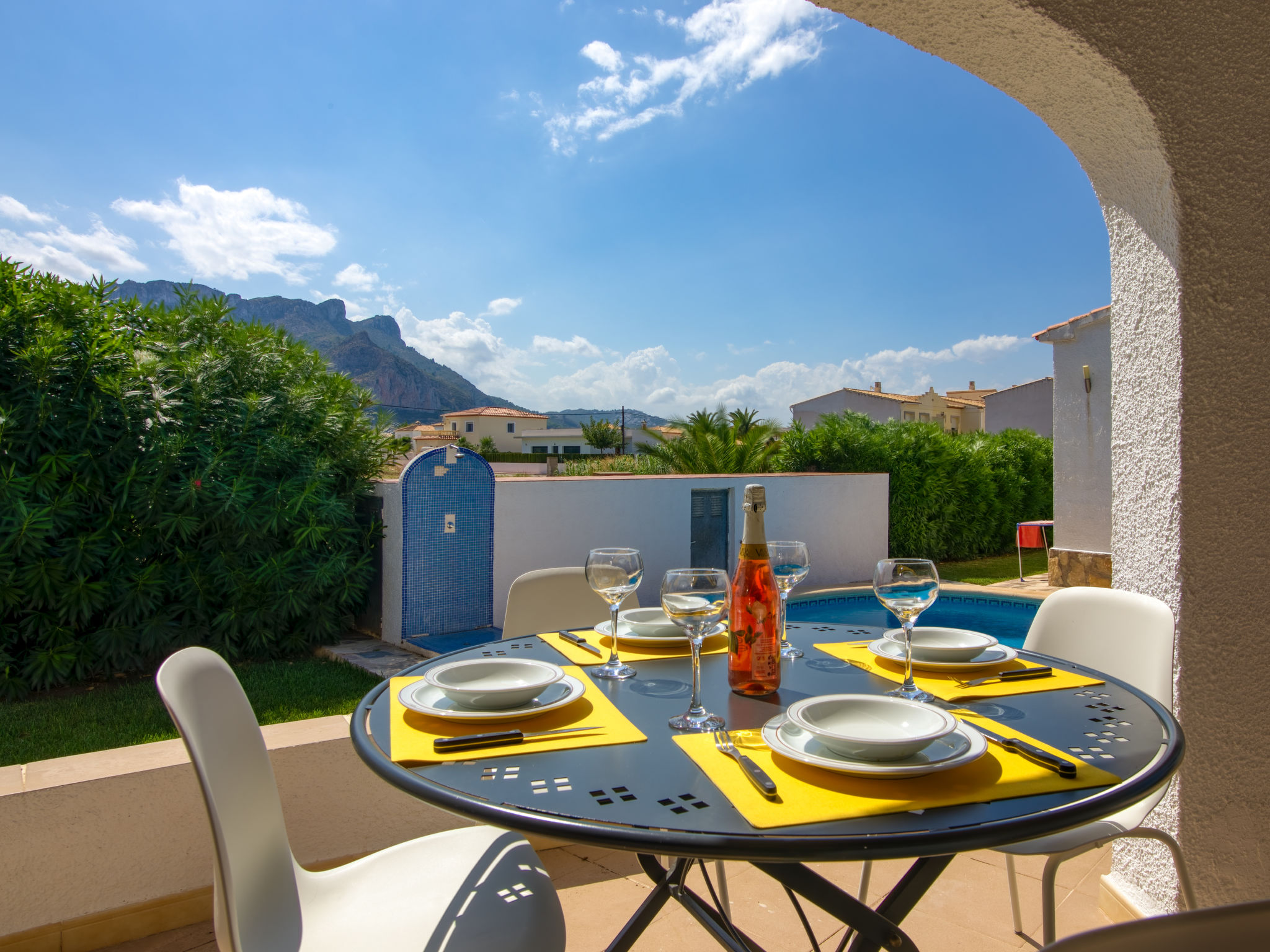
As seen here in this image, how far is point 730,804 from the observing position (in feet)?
2.70

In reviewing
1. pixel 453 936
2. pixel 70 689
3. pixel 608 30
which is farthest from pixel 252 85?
pixel 453 936

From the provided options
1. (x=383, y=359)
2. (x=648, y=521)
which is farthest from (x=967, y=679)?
(x=383, y=359)

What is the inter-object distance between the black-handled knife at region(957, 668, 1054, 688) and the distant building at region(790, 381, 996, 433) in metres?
27.6

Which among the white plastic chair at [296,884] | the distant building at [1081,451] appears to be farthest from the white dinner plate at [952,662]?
the distant building at [1081,451]

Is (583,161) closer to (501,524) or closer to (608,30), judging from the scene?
(608,30)

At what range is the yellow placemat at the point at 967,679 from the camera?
1276 mm

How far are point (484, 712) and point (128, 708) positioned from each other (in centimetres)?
378

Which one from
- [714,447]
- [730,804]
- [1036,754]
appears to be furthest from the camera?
[714,447]

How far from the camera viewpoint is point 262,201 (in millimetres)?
43188

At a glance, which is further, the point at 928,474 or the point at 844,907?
the point at 928,474

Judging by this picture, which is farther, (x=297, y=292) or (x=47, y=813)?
(x=297, y=292)

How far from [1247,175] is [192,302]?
581cm

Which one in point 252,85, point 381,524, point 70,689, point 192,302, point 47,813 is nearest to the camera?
point 47,813

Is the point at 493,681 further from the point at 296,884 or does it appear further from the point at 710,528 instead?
the point at 710,528
